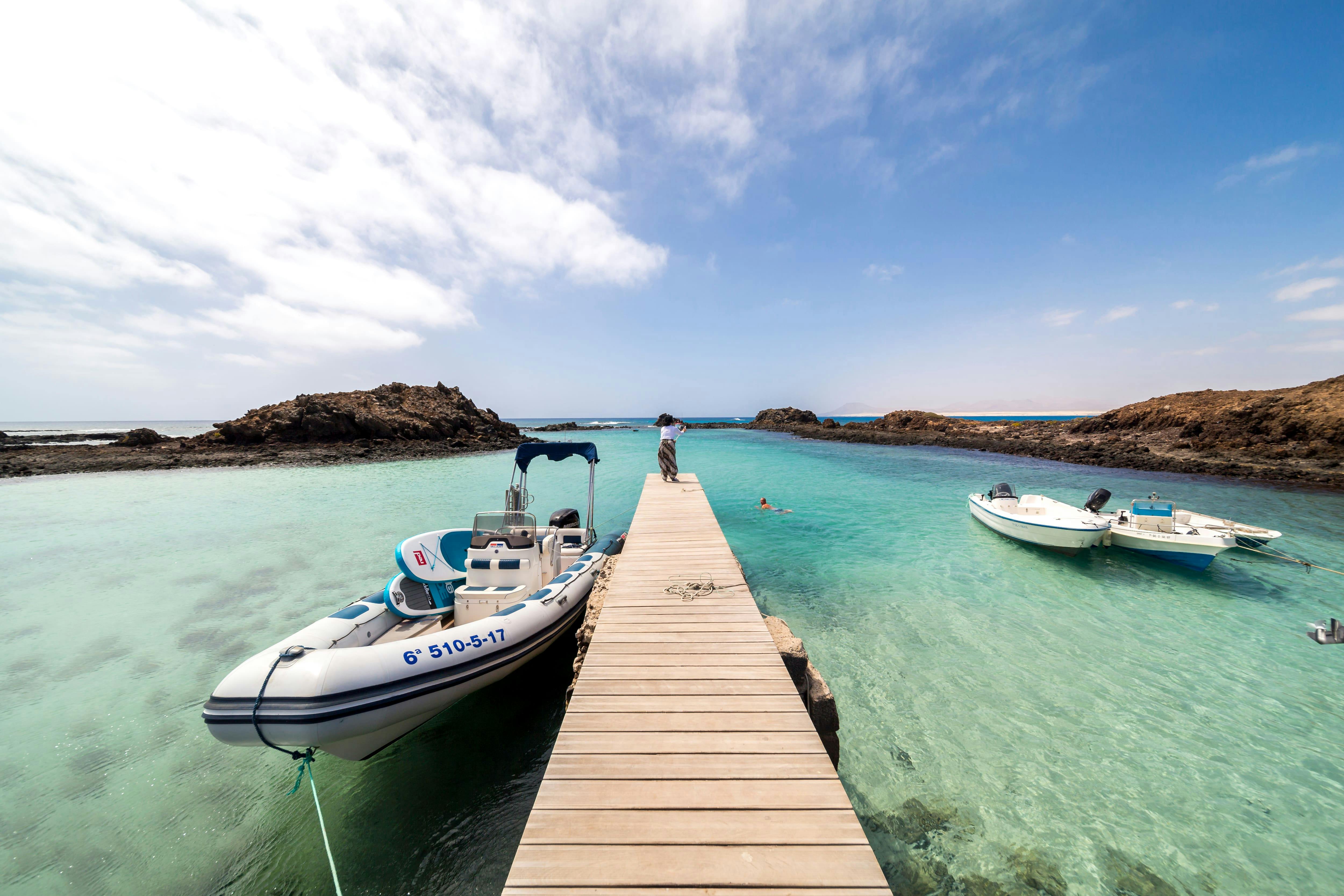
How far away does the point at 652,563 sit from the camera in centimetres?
662

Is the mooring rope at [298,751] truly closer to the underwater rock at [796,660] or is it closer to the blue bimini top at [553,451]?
the underwater rock at [796,660]

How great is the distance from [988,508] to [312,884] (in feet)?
48.3

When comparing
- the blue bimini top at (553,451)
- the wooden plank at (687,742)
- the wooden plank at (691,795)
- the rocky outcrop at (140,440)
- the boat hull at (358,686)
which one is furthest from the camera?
the rocky outcrop at (140,440)

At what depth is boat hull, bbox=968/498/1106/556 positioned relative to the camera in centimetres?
943

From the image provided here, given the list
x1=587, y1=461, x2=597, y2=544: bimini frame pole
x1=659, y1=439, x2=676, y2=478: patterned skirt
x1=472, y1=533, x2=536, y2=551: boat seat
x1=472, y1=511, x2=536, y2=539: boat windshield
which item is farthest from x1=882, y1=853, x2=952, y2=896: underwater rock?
x1=659, y1=439, x2=676, y2=478: patterned skirt

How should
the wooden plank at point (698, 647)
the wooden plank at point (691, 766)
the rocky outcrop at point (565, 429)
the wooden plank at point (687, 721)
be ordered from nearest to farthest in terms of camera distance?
the wooden plank at point (691, 766)
the wooden plank at point (687, 721)
the wooden plank at point (698, 647)
the rocky outcrop at point (565, 429)

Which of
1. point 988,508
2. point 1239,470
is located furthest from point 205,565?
point 1239,470

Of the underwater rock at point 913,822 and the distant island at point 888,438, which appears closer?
the underwater rock at point 913,822

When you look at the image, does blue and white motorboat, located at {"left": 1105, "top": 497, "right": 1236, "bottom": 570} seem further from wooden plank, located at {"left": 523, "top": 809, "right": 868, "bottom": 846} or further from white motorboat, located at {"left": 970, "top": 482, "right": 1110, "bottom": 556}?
wooden plank, located at {"left": 523, "top": 809, "right": 868, "bottom": 846}

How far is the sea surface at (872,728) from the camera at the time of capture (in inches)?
139

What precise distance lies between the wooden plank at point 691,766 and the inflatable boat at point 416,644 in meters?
2.03

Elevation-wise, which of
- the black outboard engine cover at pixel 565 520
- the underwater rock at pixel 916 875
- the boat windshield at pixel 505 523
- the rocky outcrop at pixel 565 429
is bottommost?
the underwater rock at pixel 916 875

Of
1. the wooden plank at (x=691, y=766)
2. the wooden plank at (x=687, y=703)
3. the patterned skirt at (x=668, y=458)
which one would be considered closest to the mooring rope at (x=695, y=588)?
the wooden plank at (x=687, y=703)

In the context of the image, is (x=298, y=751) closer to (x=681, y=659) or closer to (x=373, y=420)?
(x=681, y=659)
